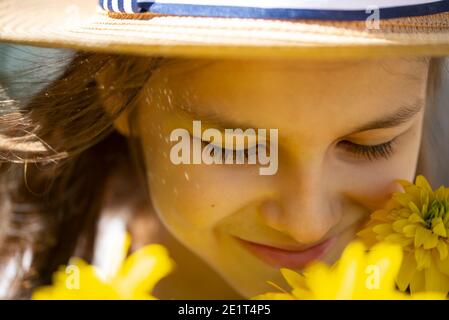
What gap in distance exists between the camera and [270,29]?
2.44 ft

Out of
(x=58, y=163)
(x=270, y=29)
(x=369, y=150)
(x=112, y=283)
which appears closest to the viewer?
(x=270, y=29)

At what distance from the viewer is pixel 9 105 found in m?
1.04

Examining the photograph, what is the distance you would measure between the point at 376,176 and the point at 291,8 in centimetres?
34

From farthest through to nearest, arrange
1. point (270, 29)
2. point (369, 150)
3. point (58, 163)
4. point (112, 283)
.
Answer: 1. point (58, 163)
2. point (369, 150)
3. point (112, 283)
4. point (270, 29)

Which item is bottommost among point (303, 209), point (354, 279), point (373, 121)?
point (354, 279)

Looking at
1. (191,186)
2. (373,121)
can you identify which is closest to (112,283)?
(191,186)

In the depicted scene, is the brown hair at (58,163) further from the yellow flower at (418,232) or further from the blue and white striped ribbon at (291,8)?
the yellow flower at (418,232)

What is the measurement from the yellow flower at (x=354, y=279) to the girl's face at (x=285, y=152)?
89 millimetres

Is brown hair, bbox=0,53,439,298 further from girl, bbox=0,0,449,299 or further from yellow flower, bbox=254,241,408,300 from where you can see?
yellow flower, bbox=254,241,408,300

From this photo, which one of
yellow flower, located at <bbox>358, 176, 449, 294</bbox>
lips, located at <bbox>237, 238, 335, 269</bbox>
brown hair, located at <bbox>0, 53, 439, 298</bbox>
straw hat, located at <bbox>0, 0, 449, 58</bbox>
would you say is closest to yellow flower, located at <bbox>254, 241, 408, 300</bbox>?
yellow flower, located at <bbox>358, 176, 449, 294</bbox>

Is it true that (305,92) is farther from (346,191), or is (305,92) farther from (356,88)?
(346,191)

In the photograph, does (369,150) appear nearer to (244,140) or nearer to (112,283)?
(244,140)

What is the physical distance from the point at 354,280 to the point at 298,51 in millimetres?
275

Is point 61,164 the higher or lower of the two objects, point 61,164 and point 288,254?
the higher
